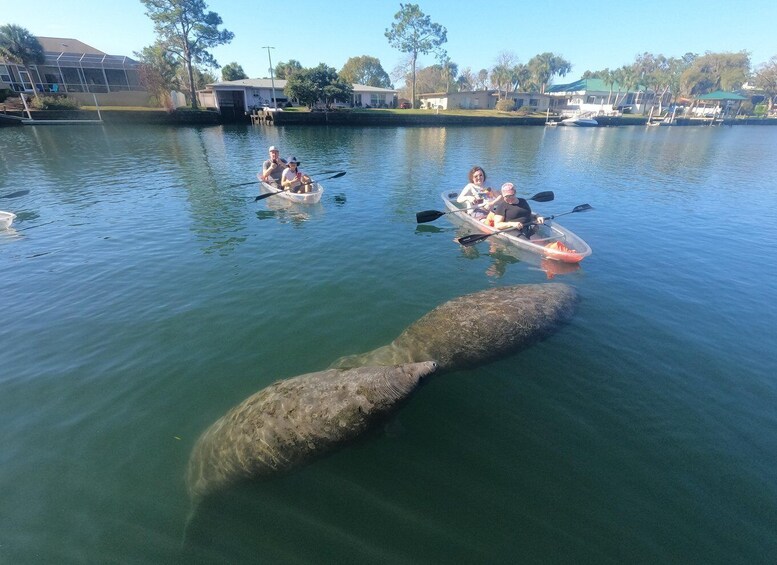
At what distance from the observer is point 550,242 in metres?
11.7

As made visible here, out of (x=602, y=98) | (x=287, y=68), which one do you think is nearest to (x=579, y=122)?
(x=602, y=98)

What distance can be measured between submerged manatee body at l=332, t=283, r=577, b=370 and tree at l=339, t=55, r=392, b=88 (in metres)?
110

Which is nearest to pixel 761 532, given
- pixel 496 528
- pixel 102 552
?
pixel 496 528

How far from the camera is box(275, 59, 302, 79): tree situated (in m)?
74.9

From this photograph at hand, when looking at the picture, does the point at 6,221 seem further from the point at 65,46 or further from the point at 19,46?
the point at 65,46

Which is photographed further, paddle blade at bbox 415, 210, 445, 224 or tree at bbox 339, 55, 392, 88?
tree at bbox 339, 55, 392, 88

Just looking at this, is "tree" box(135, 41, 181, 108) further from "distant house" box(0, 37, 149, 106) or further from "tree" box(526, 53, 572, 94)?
"tree" box(526, 53, 572, 94)

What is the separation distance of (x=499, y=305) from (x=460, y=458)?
312 cm

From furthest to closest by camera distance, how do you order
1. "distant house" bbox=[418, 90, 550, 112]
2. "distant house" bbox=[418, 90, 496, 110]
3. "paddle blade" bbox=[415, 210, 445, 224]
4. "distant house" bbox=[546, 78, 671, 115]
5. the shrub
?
"distant house" bbox=[546, 78, 671, 115], "distant house" bbox=[418, 90, 550, 112], "distant house" bbox=[418, 90, 496, 110], the shrub, "paddle blade" bbox=[415, 210, 445, 224]

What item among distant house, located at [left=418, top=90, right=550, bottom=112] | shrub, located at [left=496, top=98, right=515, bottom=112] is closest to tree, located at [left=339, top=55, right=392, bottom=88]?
distant house, located at [left=418, top=90, right=550, bottom=112]

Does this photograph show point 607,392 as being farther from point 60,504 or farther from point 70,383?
point 70,383

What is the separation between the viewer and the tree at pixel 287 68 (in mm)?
74875

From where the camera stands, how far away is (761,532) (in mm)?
4043

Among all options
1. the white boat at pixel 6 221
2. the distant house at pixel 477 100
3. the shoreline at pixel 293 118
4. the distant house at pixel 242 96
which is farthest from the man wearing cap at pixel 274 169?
the distant house at pixel 477 100
